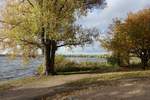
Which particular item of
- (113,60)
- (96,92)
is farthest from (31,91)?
(113,60)

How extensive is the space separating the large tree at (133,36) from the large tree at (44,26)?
5.71 m

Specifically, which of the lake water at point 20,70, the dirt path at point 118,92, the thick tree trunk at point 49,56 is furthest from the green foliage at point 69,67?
the dirt path at point 118,92

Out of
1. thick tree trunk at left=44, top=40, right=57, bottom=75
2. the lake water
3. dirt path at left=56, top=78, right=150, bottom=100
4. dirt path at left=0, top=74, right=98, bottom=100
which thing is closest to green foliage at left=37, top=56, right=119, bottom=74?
the lake water

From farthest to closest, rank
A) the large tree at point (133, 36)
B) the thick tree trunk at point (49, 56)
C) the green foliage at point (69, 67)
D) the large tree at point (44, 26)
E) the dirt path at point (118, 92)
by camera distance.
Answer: the green foliage at point (69, 67) → the large tree at point (133, 36) → the thick tree trunk at point (49, 56) → the large tree at point (44, 26) → the dirt path at point (118, 92)

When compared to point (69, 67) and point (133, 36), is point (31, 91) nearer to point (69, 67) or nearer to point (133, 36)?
point (133, 36)

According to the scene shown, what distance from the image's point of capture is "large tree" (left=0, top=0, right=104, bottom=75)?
3098 cm

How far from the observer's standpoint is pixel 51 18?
30.4m

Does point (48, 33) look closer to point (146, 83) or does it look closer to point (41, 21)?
point (41, 21)

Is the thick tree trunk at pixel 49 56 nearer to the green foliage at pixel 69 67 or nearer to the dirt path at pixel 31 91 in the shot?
the green foliage at pixel 69 67

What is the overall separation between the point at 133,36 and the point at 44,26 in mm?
11412

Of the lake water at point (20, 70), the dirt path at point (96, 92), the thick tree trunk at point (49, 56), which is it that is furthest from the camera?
the lake water at point (20, 70)

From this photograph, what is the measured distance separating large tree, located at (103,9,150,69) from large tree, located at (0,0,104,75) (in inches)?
225

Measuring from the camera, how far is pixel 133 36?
38719 millimetres

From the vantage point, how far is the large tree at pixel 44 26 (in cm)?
3098
